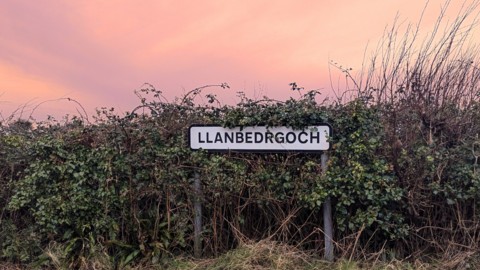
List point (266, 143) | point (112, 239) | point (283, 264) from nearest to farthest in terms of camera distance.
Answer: point (283, 264), point (266, 143), point (112, 239)

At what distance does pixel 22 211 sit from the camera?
3672mm

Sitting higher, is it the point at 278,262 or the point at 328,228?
the point at 328,228

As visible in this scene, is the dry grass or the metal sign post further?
the metal sign post

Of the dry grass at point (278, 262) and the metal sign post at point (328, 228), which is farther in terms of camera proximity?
the metal sign post at point (328, 228)

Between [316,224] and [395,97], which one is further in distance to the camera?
[395,97]

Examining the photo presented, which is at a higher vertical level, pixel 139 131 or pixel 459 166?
pixel 139 131

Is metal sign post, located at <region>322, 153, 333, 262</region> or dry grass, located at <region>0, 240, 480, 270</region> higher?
metal sign post, located at <region>322, 153, 333, 262</region>

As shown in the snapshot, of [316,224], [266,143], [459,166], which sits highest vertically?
[266,143]

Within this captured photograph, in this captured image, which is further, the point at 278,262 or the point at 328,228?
the point at 328,228

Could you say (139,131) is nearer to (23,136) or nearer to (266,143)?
(266,143)

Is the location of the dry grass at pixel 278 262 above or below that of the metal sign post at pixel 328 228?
below

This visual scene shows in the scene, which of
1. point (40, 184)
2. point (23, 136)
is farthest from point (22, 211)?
point (23, 136)

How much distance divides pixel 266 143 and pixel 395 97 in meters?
2.06

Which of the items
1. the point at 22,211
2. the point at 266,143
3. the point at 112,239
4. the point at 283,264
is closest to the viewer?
the point at 283,264
